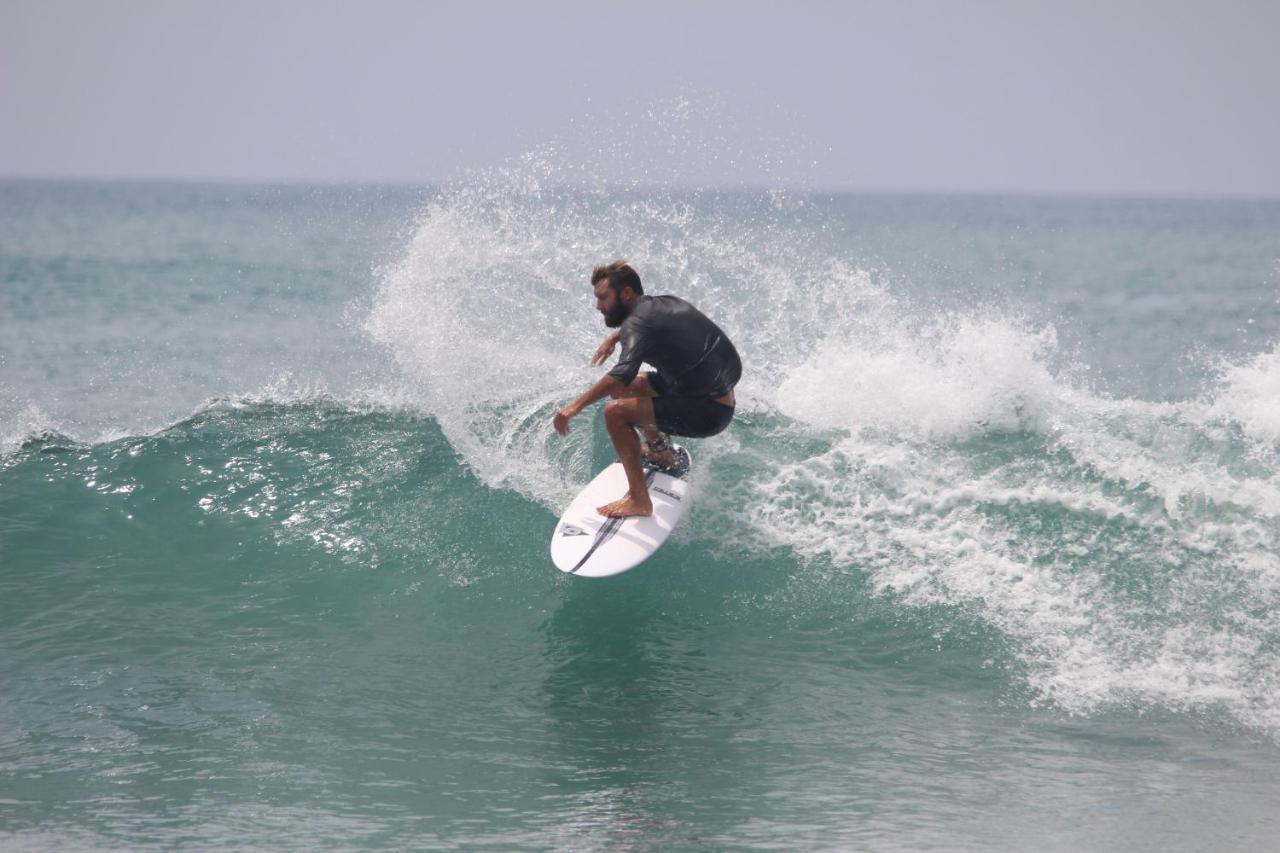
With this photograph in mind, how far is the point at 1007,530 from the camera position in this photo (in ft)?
26.5

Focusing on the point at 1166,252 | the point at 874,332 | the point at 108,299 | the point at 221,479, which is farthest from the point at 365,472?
the point at 1166,252

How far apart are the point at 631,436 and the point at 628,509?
1.74ft

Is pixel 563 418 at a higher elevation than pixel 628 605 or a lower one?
higher

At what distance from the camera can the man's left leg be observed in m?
7.36

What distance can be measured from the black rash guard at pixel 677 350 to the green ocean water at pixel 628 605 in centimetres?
116

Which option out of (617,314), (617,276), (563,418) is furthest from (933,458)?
(563,418)

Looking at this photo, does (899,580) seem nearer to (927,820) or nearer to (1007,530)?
(1007,530)

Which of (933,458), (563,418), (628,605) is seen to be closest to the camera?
(563,418)

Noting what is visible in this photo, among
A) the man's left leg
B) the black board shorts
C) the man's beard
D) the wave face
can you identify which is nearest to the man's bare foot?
the man's left leg

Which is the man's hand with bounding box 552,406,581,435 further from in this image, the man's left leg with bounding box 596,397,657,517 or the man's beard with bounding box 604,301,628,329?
the man's beard with bounding box 604,301,628,329

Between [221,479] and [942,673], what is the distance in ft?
19.2

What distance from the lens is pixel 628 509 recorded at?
7648 mm

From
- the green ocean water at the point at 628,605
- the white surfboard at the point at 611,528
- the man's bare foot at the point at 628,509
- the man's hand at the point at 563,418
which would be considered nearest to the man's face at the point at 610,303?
the man's hand at the point at 563,418

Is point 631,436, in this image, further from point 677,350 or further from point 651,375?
point 677,350
